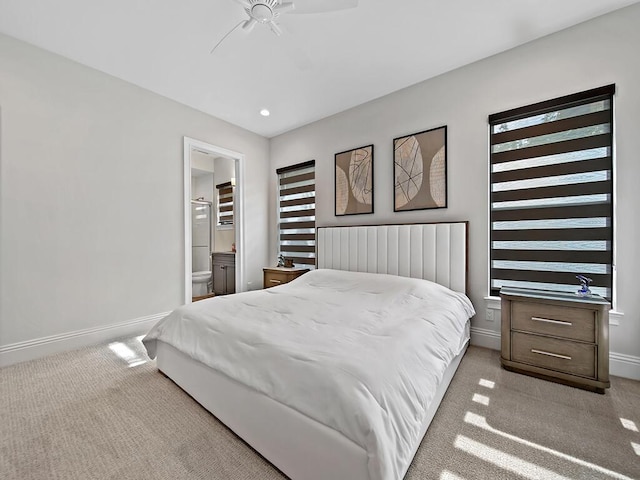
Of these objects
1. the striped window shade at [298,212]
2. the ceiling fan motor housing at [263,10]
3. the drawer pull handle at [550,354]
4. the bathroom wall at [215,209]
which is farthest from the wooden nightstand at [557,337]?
the bathroom wall at [215,209]

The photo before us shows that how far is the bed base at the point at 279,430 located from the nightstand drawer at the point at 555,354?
85 cm

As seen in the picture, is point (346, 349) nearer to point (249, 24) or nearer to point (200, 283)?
point (249, 24)

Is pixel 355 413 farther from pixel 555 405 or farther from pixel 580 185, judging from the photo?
pixel 580 185

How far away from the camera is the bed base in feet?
3.51

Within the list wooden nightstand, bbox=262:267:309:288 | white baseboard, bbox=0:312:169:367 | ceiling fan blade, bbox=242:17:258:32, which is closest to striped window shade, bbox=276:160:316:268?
wooden nightstand, bbox=262:267:309:288

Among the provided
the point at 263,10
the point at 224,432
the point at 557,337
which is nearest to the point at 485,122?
the point at 557,337

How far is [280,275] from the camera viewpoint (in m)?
4.08

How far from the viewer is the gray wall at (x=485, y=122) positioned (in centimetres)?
217

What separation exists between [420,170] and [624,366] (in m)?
2.38

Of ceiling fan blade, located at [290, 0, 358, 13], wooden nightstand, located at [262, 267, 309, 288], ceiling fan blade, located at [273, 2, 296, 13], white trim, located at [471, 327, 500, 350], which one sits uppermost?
ceiling fan blade, located at [290, 0, 358, 13]

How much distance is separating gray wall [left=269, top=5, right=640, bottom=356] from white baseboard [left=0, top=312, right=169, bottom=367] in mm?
2636

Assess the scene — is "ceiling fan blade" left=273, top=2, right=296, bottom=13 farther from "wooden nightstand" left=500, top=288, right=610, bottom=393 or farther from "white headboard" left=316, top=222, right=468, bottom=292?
"wooden nightstand" left=500, top=288, right=610, bottom=393

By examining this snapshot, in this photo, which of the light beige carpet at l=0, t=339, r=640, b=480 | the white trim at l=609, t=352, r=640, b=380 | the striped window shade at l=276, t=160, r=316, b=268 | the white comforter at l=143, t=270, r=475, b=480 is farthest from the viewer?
the striped window shade at l=276, t=160, r=316, b=268

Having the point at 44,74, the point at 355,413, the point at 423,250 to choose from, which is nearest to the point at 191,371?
the point at 355,413
